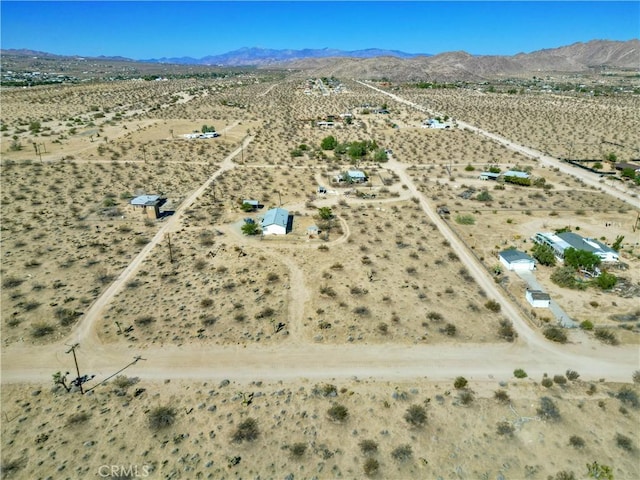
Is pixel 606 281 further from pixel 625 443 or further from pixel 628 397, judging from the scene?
pixel 625 443

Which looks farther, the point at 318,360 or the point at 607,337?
the point at 607,337

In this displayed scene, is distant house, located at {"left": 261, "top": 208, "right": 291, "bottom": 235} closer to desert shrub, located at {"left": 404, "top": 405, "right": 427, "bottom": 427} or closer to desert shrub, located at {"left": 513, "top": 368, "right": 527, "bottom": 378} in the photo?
desert shrub, located at {"left": 404, "top": 405, "right": 427, "bottom": 427}

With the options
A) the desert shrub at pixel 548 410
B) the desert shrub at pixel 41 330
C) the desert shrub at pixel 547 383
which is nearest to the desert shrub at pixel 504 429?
the desert shrub at pixel 548 410

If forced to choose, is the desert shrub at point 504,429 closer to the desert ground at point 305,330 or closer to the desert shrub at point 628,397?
the desert ground at point 305,330

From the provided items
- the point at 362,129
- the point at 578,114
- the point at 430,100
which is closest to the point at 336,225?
the point at 362,129

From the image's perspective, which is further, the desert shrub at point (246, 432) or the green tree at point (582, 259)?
the green tree at point (582, 259)

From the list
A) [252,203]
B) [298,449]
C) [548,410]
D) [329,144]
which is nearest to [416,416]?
[298,449]

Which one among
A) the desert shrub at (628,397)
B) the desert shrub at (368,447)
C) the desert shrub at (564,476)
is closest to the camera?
the desert shrub at (564,476)
